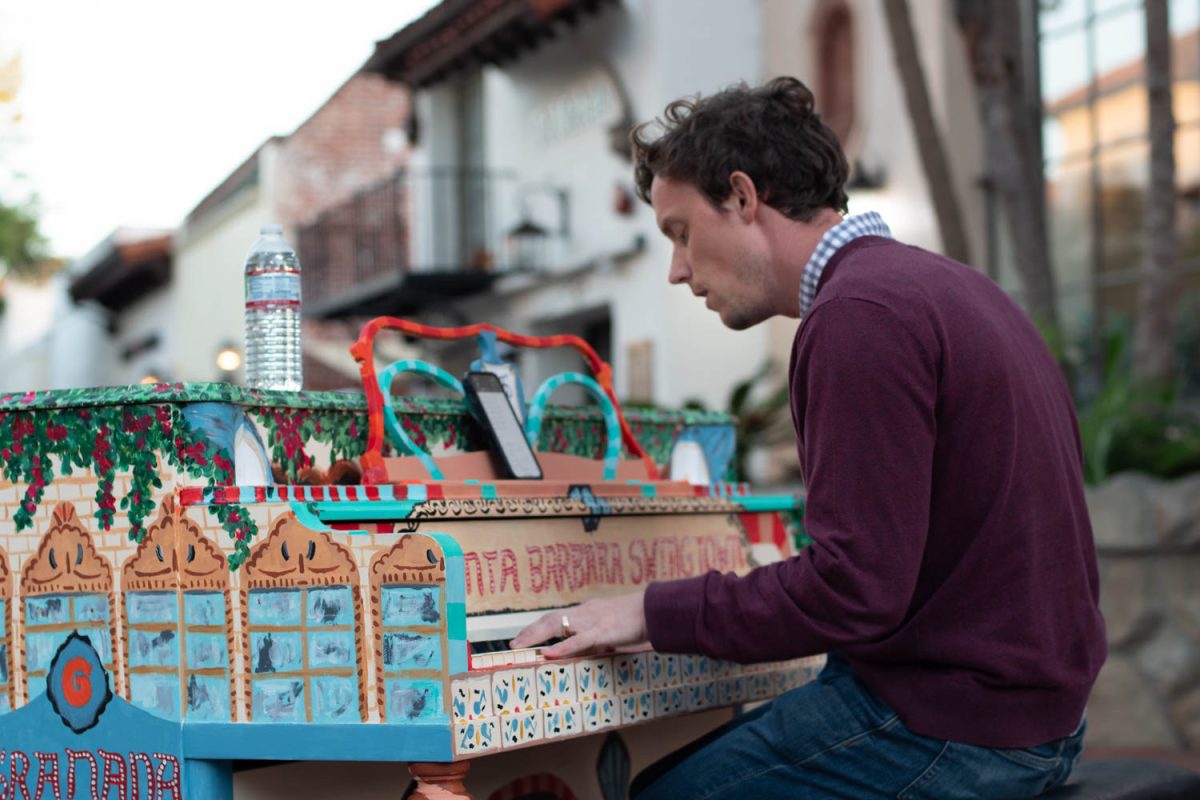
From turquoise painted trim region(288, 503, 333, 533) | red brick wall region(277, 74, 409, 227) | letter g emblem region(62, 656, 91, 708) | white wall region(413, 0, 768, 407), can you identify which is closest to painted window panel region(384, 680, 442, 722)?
turquoise painted trim region(288, 503, 333, 533)

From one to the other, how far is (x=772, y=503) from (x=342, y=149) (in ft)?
56.3

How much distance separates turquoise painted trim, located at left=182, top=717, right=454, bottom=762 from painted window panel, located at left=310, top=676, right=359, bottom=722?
0.04 ft

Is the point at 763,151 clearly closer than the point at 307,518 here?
No

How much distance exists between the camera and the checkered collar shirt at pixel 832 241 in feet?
8.21

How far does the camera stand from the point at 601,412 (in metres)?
3.51

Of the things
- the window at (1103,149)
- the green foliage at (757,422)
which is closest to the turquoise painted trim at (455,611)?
the green foliage at (757,422)

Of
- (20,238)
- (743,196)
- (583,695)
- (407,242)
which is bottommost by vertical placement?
(583,695)

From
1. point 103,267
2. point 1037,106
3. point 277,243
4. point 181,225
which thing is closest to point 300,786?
point 277,243

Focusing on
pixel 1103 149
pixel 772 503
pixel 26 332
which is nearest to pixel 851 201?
pixel 1103 149

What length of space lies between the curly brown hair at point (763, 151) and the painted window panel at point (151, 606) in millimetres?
1046

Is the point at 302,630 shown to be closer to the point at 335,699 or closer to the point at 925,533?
the point at 335,699

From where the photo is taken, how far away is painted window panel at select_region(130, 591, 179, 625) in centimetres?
242

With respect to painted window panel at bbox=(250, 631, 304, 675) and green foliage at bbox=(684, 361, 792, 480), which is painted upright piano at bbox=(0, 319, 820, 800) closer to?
painted window panel at bbox=(250, 631, 304, 675)

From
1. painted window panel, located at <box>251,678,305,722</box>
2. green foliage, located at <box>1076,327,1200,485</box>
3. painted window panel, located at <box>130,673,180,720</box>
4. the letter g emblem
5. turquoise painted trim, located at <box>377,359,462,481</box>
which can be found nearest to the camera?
painted window panel, located at <box>251,678,305,722</box>
